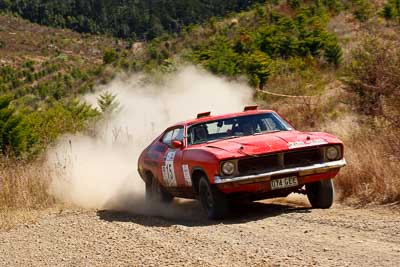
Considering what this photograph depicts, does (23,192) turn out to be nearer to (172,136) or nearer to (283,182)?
(172,136)

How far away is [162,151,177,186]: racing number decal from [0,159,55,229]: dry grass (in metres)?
2.32

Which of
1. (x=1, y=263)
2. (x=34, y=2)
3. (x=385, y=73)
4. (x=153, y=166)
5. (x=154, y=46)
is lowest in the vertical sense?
(x=1, y=263)

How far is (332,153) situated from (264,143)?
0.90 metres

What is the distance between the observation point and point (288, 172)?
834 cm

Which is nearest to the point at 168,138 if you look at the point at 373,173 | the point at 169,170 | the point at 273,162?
the point at 169,170

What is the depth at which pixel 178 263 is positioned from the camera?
250 inches

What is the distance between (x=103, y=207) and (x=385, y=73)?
572 cm

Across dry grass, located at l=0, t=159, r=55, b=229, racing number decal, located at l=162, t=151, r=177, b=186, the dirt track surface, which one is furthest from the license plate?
dry grass, located at l=0, t=159, r=55, b=229

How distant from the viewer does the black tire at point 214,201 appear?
28.0ft

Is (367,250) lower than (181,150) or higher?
lower

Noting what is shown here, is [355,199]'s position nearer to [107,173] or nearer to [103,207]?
[103,207]

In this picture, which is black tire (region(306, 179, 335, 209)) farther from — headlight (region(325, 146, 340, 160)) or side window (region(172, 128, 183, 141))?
side window (region(172, 128, 183, 141))

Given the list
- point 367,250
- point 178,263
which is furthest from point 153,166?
point 367,250

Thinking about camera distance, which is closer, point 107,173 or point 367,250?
point 367,250
